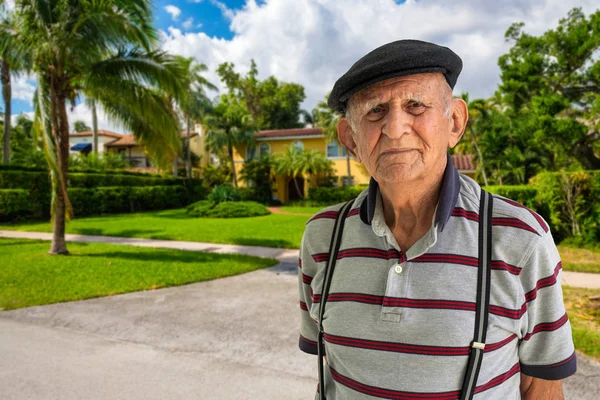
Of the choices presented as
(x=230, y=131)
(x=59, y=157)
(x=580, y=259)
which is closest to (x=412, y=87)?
(x=580, y=259)

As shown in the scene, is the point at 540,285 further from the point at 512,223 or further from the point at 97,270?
the point at 97,270

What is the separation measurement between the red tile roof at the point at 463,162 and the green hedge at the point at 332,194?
25.1 ft

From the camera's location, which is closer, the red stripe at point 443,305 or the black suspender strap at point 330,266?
the red stripe at point 443,305

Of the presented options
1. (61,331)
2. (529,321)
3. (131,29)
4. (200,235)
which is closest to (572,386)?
(529,321)

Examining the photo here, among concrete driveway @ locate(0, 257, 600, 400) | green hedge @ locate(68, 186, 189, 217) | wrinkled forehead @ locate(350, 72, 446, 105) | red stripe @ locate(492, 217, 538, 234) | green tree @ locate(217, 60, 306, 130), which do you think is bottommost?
Result: concrete driveway @ locate(0, 257, 600, 400)

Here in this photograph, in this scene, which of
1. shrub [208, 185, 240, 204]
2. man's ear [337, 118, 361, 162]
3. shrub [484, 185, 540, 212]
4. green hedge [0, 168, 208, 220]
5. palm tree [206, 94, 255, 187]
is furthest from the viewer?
palm tree [206, 94, 255, 187]

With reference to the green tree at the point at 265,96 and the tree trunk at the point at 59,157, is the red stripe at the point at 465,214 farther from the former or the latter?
the green tree at the point at 265,96

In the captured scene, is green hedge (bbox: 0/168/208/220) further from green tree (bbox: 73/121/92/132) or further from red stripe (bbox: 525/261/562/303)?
green tree (bbox: 73/121/92/132)

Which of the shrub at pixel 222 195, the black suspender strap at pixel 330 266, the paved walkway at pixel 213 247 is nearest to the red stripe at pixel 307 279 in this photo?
the black suspender strap at pixel 330 266

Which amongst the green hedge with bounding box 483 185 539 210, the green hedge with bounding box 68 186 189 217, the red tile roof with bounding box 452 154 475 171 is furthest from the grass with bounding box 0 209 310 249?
the red tile roof with bounding box 452 154 475 171

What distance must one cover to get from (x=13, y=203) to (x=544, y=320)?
19.6 m

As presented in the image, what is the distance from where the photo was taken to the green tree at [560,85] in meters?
11.5

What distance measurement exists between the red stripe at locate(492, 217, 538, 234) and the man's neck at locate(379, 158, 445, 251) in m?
0.20

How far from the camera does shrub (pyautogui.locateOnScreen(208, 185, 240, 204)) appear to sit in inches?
909
